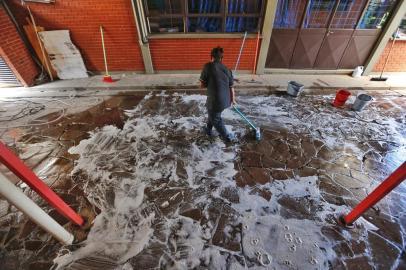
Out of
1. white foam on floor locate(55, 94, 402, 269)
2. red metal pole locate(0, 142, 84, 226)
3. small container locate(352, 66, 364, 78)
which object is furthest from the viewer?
small container locate(352, 66, 364, 78)

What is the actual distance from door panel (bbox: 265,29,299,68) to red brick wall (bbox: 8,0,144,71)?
173 inches

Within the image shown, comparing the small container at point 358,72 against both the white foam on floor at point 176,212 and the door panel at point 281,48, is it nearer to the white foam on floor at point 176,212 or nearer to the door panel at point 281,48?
the door panel at point 281,48

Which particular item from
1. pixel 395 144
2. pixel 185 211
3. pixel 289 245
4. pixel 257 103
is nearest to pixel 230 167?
pixel 185 211

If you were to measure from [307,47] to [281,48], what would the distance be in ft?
2.81

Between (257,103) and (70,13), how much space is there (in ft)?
20.0

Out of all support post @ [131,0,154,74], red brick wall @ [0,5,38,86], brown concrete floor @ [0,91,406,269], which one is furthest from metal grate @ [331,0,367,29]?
red brick wall @ [0,5,38,86]

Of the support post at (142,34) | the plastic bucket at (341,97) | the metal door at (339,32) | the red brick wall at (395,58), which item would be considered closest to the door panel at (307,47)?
the metal door at (339,32)

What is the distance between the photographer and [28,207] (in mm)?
2023

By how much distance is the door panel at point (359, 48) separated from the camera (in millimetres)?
6293

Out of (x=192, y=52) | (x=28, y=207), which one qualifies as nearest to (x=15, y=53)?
(x=192, y=52)

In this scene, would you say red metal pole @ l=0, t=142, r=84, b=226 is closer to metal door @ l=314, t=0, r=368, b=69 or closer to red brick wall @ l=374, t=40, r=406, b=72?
metal door @ l=314, t=0, r=368, b=69

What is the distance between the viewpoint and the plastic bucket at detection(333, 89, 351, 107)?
5258mm

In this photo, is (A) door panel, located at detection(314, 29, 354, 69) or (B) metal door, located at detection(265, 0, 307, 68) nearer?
(B) metal door, located at detection(265, 0, 307, 68)

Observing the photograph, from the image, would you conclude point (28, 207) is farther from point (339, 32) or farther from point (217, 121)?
point (339, 32)
